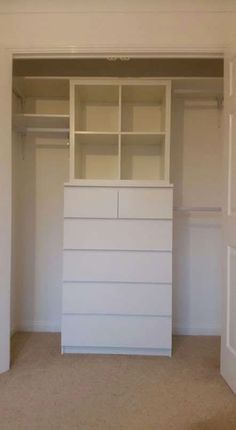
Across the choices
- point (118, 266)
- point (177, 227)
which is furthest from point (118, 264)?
point (177, 227)

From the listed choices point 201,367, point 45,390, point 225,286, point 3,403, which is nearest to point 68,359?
point 45,390

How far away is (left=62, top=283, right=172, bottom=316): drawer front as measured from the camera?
252cm

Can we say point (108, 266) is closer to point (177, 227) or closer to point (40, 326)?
point (177, 227)

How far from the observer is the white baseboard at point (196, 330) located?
10.00ft

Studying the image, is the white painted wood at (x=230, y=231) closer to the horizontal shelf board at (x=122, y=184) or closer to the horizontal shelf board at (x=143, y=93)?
the horizontal shelf board at (x=122, y=184)

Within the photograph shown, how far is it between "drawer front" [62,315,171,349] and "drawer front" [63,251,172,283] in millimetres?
286

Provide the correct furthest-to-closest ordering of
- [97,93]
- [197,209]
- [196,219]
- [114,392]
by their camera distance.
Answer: [196,219] → [197,209] → [97,93] → [114,392]

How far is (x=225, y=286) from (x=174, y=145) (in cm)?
138

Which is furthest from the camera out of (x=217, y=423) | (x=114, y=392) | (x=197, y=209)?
(x=197, y=209)

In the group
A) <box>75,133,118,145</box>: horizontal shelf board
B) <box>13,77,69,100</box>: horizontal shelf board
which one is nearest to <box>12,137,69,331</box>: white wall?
<box>75,133,118,145</box>: horizontal shelf board

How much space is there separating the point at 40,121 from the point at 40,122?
0.8 inches

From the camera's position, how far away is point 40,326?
309 centimetres

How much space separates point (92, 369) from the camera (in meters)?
2.33

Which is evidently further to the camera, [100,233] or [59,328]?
[59,328]
